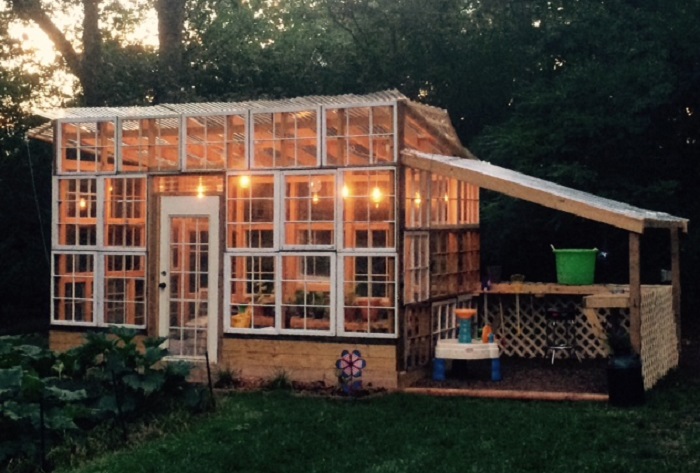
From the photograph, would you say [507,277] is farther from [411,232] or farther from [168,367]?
[168,367]

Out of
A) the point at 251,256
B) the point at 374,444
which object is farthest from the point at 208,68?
the point at 374,444

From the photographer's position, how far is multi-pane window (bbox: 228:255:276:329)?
34.6 feet

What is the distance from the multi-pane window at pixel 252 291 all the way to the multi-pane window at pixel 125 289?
128 centimetres

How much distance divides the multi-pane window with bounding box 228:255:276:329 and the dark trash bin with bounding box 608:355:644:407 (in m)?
3.96

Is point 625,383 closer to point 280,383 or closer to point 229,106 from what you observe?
point 280,383

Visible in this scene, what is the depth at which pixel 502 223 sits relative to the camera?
50.6 feet

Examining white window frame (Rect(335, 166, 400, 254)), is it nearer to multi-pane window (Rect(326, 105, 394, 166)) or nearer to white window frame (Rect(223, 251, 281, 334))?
multi-pane window (Rect(326, 105, 394, 166))

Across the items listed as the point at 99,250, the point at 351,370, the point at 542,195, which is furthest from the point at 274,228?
the point at 542,195

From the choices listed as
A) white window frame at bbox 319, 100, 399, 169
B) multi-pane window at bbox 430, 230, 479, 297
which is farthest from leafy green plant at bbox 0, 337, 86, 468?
multi-pane window at bbox 430, 230, 479, 297

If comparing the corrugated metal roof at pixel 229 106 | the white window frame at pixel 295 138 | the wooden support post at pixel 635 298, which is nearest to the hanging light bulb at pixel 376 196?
the white window frame at pixel 295 138

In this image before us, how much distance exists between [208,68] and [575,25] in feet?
26.4

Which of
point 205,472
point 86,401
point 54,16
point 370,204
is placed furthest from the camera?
point 54,16

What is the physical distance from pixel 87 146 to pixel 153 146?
3.34 ft

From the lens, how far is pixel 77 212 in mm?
11516
